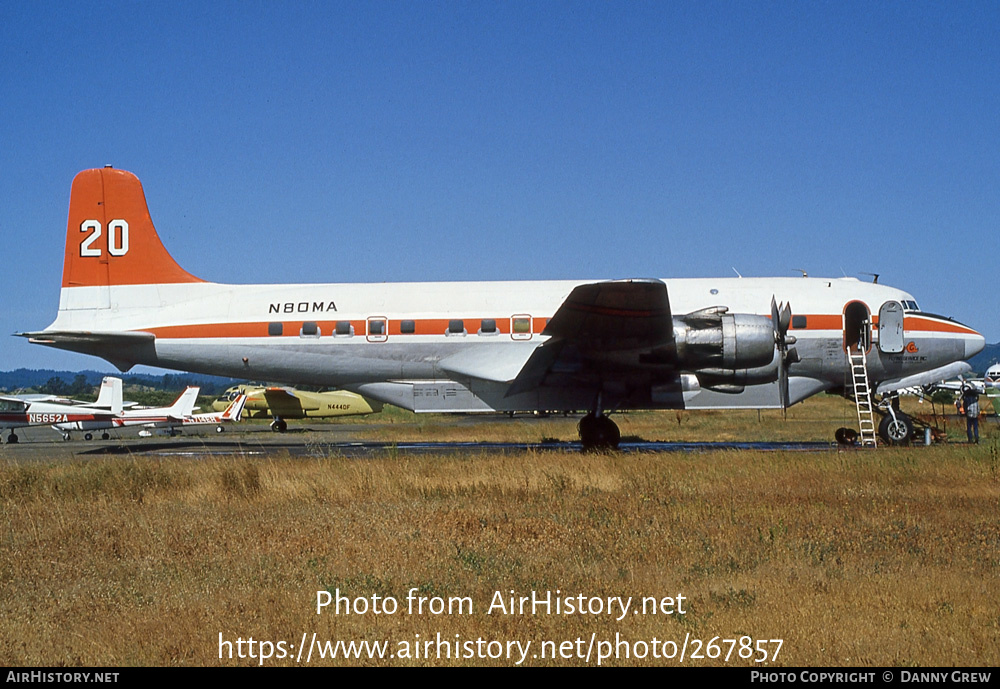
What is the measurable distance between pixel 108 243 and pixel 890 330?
18.1 meters

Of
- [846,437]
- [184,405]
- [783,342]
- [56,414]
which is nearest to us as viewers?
[783,342]

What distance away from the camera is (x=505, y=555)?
7164 mm

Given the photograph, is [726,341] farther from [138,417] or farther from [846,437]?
[138,417]

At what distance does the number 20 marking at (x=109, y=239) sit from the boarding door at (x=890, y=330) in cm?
1745

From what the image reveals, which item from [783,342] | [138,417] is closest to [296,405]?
[138,417]

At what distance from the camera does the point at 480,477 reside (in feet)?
39.3

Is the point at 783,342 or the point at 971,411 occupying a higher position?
the point at 783,342

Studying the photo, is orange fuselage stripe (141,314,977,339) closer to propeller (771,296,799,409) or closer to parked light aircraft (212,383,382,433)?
propeller (771,296,799,409)

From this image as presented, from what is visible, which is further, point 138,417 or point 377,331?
point 138,417

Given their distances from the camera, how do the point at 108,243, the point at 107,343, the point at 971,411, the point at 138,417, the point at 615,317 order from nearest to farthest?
the point at 615,317
the point at 107,343
the point at 108,243
the point at 971,411
the point at 138,417

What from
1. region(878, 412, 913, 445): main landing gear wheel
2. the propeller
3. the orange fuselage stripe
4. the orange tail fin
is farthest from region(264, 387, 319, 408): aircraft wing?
region(878, 412, 913, 445): main landing gear wheel

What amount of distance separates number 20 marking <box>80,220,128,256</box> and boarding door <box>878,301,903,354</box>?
57.3 ft

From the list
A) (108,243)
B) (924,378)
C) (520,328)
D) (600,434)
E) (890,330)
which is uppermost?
(108,243)

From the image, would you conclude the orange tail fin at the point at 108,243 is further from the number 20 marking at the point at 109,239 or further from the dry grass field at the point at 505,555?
the dry grass field at the point at 505,555
